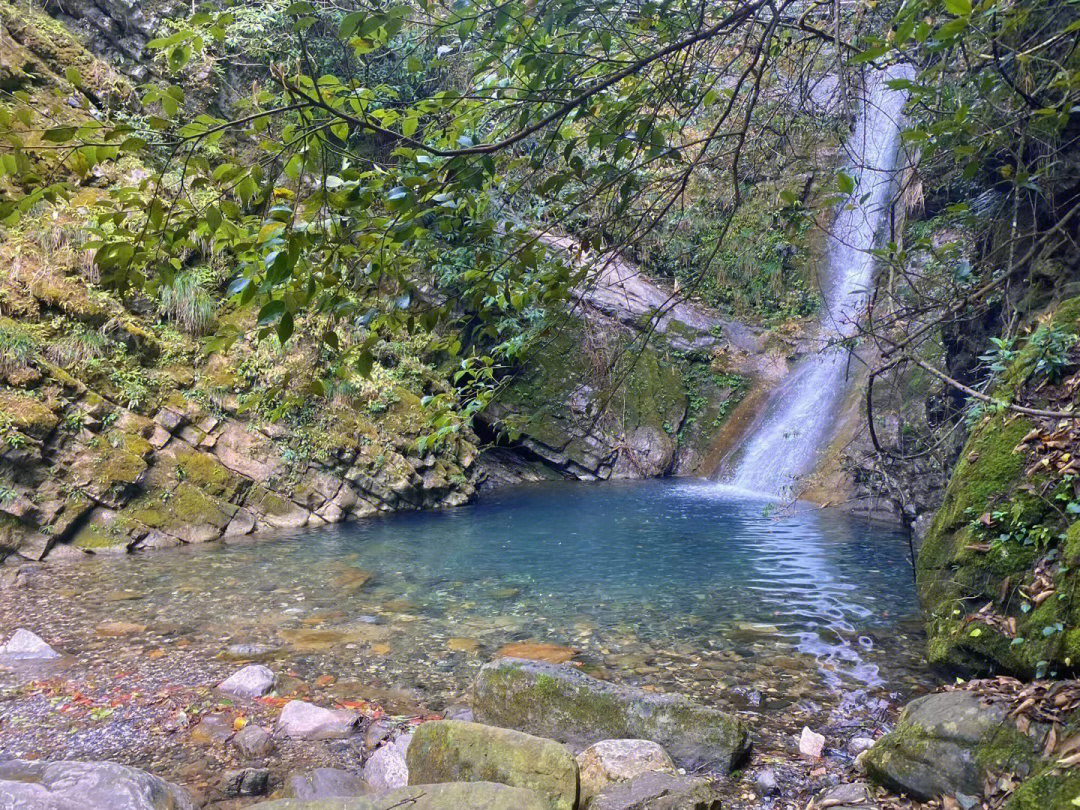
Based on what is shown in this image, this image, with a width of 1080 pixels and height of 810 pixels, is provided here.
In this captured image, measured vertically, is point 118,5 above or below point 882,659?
above

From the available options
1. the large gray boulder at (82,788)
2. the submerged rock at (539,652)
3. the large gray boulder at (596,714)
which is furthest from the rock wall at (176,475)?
the large gray boulder at (596,714)

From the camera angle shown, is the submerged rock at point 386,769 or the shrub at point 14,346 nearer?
the submerged rock at point 386,769

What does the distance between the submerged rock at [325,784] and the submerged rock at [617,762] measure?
1.08 m

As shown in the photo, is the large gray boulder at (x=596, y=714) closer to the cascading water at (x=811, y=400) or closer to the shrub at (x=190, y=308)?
the shrub at (x=190, y=308)

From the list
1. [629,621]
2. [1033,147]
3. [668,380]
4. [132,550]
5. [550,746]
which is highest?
[1033,147]

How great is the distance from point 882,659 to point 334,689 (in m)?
3.87

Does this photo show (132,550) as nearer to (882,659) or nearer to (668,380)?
(882,659)

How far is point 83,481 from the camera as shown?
8.49m

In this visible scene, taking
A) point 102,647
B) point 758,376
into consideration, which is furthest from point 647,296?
point 102,647

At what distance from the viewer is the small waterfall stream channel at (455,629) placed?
3809 millimetres

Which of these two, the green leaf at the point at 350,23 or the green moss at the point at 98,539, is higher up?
the green leaf at the point at 350,23

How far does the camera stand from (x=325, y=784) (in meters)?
3.28

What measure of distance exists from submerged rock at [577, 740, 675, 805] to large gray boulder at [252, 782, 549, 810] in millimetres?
677

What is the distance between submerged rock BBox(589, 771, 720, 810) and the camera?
2672mm
